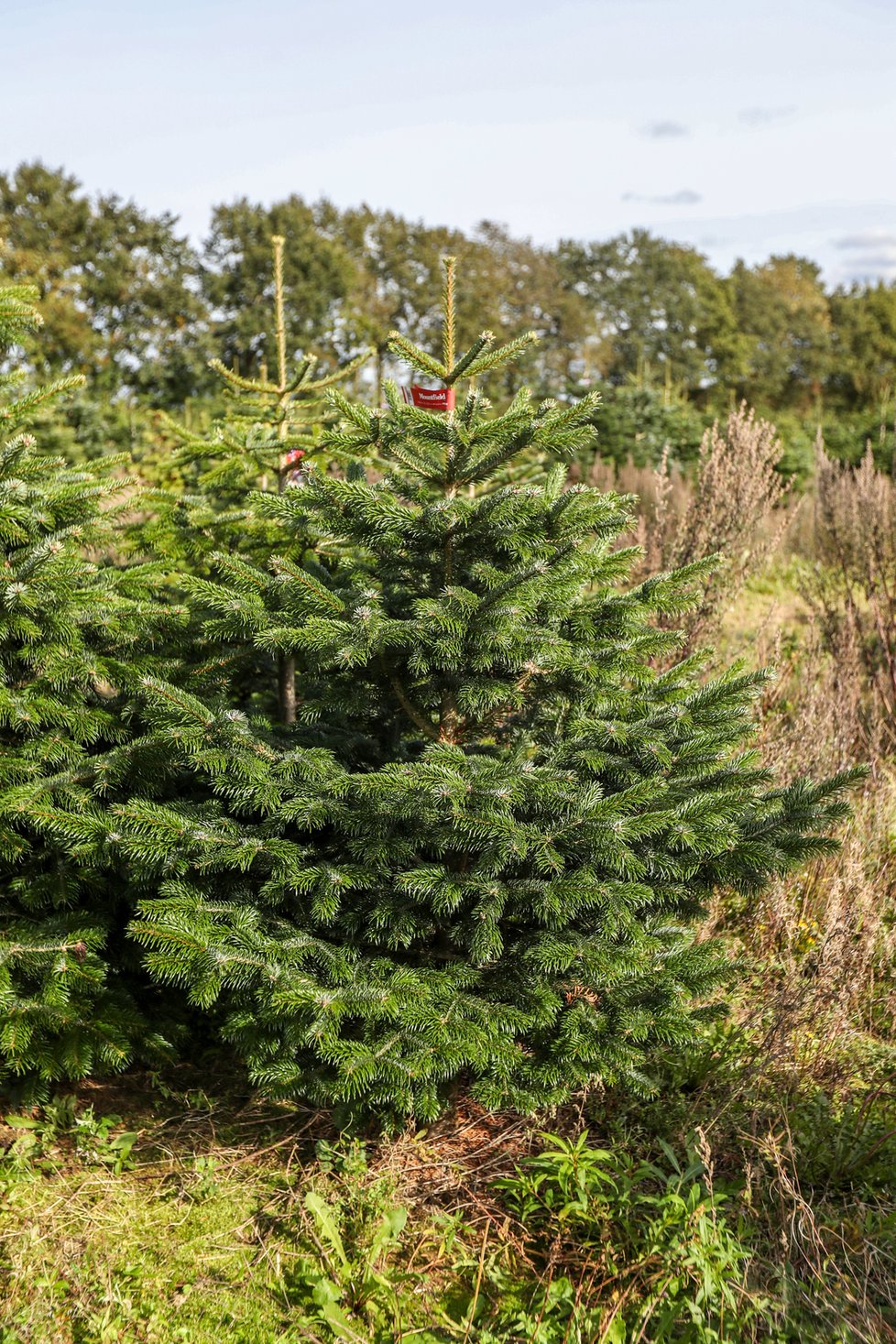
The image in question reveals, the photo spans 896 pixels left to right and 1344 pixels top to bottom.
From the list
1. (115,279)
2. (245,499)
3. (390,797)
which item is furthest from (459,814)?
(115,279)

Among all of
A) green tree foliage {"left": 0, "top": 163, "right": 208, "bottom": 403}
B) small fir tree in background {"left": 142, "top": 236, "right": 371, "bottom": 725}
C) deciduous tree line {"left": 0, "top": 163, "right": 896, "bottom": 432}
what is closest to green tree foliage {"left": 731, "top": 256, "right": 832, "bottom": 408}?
deciduous tree line {"left": 0, "top": 163, "right": 896, "bottom": 432}

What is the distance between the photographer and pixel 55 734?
3.10 m

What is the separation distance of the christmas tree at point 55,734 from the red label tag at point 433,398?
1.08 m

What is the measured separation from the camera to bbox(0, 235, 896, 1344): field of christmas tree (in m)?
2.42

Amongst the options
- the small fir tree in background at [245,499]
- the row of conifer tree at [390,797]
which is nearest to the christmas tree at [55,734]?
the row of conifer tree at [390,797]

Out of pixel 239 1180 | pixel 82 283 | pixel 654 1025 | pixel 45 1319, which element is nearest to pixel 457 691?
pixel 654 1025

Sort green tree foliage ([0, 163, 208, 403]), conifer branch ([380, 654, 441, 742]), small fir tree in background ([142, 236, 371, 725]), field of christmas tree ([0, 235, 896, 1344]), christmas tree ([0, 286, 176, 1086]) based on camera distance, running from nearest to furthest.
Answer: field of christmas tree ([0, 235, 896, 1344])
christmas tree ([0, 286, 176, 1086])
conifer branch ([380, 654, 441, 742])
small fir tree in background ([142, 236, 371, 725])
green tree foliage ([0, 163, 208, 403])

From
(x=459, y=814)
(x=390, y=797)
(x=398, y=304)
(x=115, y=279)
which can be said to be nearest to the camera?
(x=459, y=814)

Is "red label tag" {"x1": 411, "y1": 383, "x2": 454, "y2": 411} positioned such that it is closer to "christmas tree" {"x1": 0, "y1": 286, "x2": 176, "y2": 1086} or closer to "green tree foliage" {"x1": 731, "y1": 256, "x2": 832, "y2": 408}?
"christmas tree" {"x1": 0, "y1": 286, "x2": 176, "y2": 1086}

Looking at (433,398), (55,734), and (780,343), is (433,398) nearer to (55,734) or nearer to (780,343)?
(55,734)

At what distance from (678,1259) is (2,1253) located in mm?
1738

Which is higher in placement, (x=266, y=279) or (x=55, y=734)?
(x=266, y=279)

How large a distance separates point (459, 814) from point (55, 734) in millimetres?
1453

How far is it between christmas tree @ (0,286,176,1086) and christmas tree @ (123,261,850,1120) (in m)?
0.27
